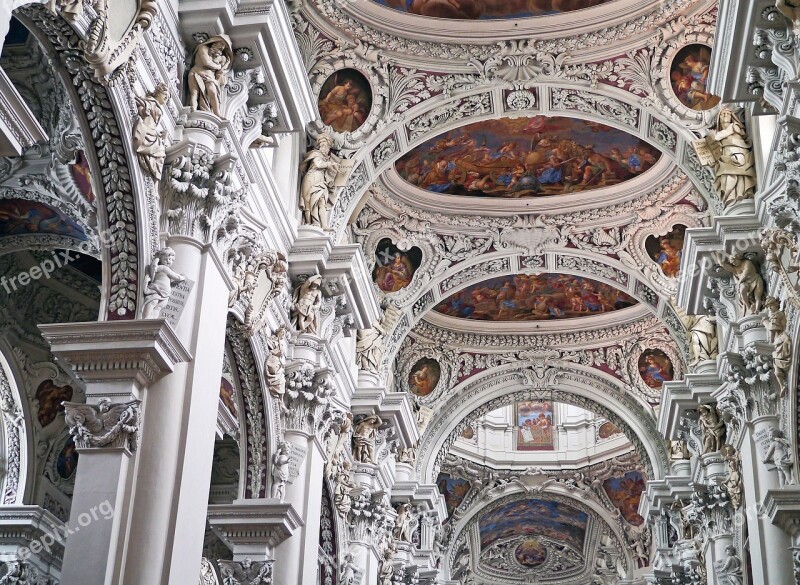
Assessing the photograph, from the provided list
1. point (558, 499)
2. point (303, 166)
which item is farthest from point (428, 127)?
point (558, 499)

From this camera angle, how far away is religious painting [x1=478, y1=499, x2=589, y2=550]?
3456cm

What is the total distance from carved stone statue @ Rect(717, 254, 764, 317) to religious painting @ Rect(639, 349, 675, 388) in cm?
1031

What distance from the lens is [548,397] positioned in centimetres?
2580

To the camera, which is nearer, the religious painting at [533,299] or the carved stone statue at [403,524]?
the carved stone statue at [403,524]

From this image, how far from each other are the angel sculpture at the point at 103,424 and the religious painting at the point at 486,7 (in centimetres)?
885

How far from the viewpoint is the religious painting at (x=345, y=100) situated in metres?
16.0

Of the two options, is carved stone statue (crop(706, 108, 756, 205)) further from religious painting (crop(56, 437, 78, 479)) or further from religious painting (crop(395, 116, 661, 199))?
religious painting (crop(56, 437, 78, 479))

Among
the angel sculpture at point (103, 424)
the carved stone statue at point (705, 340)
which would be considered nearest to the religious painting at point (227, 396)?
the angel sculpture at point (103, 424)

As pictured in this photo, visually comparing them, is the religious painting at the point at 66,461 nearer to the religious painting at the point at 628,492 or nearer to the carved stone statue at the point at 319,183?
the carved stone statue at the point at 319,183

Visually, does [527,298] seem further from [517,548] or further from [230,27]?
[517,548]

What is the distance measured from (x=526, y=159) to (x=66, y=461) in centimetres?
948

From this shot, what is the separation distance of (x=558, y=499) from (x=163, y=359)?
25763mm

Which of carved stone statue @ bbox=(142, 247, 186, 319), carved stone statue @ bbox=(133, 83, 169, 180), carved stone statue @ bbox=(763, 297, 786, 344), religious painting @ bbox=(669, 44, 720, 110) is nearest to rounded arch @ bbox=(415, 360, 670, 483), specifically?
religious painting @ bbox=(669, 44, 720, 110)

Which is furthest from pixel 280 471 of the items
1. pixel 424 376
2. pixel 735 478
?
pixel 424 376
